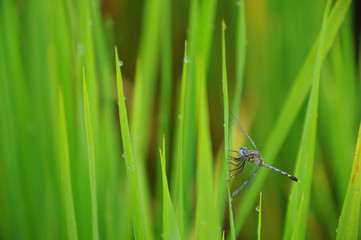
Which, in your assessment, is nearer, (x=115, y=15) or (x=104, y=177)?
(x=104, y=177)

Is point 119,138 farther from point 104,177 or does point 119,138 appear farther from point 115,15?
point 115,15

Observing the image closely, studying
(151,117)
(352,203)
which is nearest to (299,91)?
(352,203)

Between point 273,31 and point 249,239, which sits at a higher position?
point 273,31

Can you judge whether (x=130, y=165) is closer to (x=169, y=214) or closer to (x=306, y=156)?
(x=169, y=214)

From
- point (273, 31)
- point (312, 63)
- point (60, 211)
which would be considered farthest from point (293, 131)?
point (60, 211)

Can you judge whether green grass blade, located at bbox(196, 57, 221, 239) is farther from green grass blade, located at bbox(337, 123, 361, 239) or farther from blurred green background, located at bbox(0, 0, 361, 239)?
green grass blade, located at bbox(337, 123, 361, 239)
